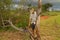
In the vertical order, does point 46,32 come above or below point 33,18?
below

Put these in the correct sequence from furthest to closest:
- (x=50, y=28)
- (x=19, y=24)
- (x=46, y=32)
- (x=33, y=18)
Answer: (x=19, y=24), (x=50, y=28), (x=46, y=32), (x=33, y=18)

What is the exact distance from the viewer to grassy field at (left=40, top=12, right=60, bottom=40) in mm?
8507

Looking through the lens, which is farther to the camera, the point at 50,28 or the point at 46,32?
the point at 50,28

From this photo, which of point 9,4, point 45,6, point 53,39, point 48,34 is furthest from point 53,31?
point 45,6

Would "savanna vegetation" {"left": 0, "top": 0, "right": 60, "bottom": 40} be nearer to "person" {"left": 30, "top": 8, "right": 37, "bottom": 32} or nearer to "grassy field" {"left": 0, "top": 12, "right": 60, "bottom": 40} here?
"grassy field" {"left": 0, "top": 12, "right": 60, "bottom": 40}

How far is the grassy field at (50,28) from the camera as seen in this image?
851 centimetres

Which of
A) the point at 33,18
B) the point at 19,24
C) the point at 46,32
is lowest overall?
the point at 46,32

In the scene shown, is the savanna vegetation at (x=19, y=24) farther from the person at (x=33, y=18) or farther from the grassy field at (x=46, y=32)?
the person at (x=33, y=18)

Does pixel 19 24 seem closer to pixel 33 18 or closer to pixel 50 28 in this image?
pixel 50 28

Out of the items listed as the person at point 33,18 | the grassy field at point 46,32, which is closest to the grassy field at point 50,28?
the grassy field at point 46,32

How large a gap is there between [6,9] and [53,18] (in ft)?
8.78

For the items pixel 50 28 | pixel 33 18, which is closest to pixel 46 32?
pixel 50 28

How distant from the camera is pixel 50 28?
9.58 metres

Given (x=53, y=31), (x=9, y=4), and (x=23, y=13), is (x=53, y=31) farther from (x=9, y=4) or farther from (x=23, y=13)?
(x=9, y=4)
